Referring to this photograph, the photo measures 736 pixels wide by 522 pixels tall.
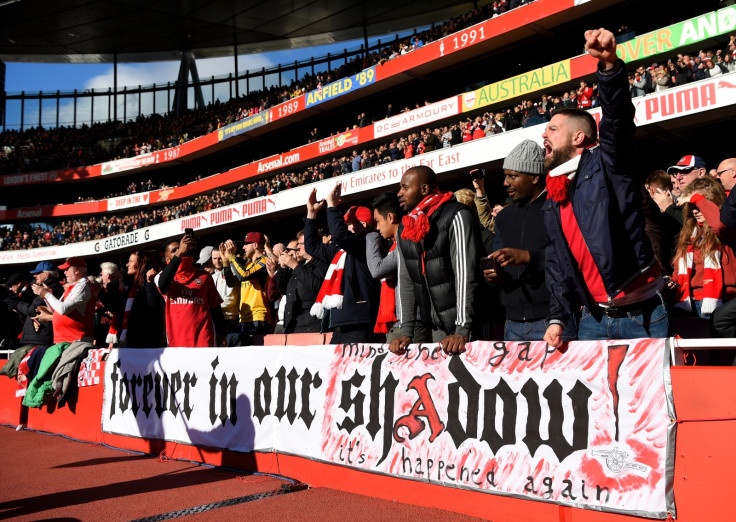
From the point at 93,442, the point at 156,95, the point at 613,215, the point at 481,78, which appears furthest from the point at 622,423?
the point at 156,95

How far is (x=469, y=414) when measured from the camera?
3.93 metres

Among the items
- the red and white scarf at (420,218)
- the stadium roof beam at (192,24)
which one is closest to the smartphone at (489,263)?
the red and white scarf at (420,218)

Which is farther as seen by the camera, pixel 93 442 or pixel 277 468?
pixel 93 442

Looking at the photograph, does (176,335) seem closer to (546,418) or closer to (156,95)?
Result: (546,418)

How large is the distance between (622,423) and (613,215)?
0.98 m

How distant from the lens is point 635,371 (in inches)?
126

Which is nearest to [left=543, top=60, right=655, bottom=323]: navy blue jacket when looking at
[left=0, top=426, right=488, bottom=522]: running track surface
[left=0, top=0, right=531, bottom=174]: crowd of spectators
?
[left=0, top=426, right=488, bottom=522]: running track surface

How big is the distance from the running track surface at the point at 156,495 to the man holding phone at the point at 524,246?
1.17 metres

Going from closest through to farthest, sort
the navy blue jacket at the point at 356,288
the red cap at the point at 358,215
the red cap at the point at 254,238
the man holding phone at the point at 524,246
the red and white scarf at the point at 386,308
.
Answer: the man holding phone at the point at 524,246
the red and white scarf at the point at 386,308
the navy blue jacket at the point at 356,288
the red cap at the point at 358,215
the red cap at the point at 254,238

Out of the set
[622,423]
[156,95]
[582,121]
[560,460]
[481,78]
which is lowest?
[560,460]

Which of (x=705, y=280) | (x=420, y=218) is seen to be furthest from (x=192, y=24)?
(x=705, y=280)

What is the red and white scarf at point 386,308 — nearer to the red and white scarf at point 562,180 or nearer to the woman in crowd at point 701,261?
the woman in crowd at point 701,261

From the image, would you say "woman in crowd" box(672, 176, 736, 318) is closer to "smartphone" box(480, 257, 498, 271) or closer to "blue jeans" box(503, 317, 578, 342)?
"blue jeans" box(503, 317, 578, 342)

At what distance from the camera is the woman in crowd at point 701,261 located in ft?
15.0
